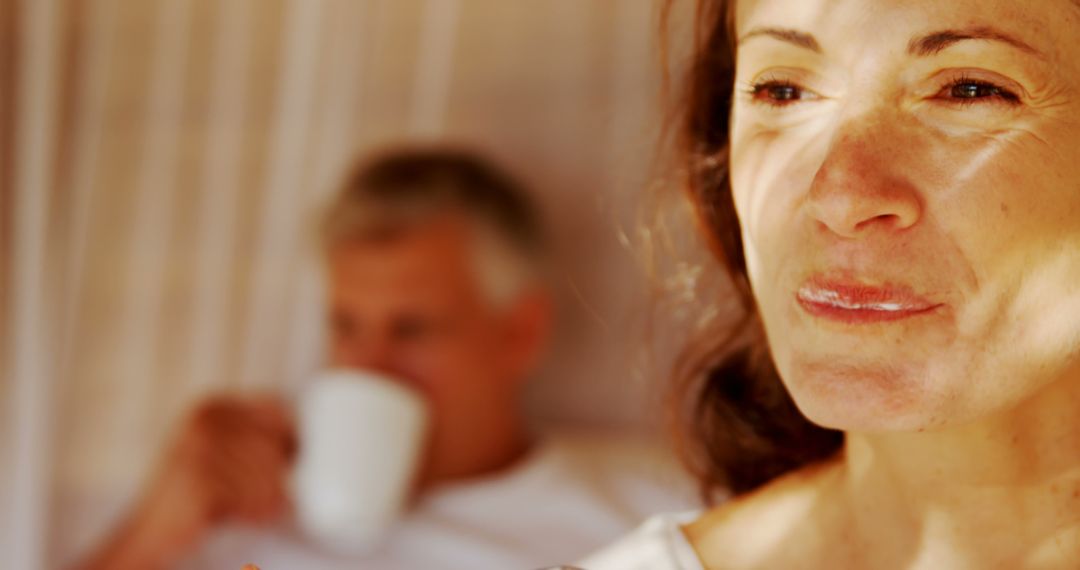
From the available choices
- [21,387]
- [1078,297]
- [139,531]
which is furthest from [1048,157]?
[139,531]

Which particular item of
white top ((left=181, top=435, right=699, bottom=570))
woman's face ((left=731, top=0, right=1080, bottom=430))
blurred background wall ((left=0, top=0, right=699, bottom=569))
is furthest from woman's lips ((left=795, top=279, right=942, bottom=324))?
white top ((left=181, top=435, right=699, bottom=570))

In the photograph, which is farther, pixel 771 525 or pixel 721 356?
pixel 721 356

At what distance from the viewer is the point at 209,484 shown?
1.69m

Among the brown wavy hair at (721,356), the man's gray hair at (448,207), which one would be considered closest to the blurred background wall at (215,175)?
the man's gray hair at (448,207)

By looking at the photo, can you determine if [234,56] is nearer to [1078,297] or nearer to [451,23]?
[451,23]

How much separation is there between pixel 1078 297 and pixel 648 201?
35 centimetres

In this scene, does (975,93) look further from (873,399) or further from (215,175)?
(215,175)

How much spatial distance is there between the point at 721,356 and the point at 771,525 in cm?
19

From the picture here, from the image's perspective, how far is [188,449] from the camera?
5.52 ft

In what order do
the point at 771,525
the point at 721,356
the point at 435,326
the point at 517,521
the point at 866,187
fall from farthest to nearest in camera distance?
1. the point at 435,326
2. the point at 517,521
3. the point at 721,356
4. the point at 771,525
5. the point at 866,187

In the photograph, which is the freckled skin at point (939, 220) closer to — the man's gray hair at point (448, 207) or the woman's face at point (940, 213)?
the woman's face at point (940, 213)

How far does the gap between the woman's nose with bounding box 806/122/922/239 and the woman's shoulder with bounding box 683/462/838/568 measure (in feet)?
0.73

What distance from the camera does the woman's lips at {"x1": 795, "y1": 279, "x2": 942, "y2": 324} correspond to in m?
0.70

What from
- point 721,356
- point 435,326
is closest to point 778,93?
point 721,356
